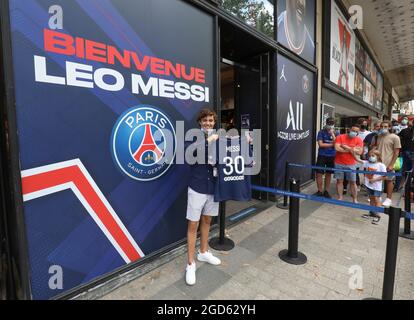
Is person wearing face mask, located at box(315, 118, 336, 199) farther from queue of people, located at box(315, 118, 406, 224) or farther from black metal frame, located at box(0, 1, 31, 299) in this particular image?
black metal frame, located at box(0, 1, 31, 299)

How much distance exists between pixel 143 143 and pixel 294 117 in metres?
3.85

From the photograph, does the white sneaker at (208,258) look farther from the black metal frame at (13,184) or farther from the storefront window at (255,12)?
the storefront window at (255,12)

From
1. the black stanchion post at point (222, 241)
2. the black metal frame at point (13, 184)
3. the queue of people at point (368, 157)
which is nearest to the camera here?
the black metal frame at point (13, 184)

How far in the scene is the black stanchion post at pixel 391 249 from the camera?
5.56 feet

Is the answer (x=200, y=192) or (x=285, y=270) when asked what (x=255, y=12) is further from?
(x=285, y=270)

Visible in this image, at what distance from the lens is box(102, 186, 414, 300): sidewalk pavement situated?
207cm

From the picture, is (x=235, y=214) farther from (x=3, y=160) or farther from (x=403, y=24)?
(x=403, y=24)

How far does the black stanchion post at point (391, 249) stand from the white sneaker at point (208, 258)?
1429 millimetres

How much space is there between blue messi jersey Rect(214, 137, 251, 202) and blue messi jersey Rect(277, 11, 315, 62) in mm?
3136

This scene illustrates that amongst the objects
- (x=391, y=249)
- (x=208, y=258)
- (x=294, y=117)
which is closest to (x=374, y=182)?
(x=294, y=117)

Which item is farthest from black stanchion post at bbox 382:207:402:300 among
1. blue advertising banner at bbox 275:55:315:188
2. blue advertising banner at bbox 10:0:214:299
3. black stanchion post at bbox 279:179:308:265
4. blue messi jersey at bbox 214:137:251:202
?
blue advertising banner at bbox 275:55:315:188

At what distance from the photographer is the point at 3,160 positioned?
63.7 inches

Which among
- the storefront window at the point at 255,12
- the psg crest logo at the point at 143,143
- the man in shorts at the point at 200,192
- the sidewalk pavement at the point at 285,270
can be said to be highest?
the storefront window at the point at 255,12

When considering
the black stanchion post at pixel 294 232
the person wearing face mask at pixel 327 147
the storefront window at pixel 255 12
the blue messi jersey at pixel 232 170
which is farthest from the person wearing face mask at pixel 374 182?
the storefront window at pixel 255 12
